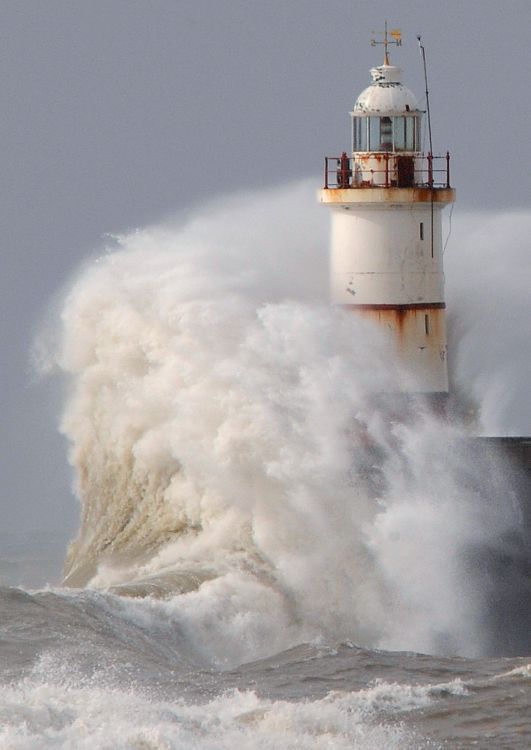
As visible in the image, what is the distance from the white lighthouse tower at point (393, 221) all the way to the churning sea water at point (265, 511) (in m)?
0.44

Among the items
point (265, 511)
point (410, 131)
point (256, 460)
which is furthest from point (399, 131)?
point (265, 511)

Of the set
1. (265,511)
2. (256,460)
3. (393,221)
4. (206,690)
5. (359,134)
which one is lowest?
(206,690)

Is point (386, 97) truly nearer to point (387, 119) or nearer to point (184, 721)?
point (387, 119)

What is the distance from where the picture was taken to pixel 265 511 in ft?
76.2

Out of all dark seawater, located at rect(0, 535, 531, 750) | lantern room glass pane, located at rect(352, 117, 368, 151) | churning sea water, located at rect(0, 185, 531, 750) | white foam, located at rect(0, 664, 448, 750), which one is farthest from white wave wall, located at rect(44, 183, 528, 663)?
white foam, located at rect(0, 664, 448, 750)

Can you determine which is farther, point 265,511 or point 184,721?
point 265,511

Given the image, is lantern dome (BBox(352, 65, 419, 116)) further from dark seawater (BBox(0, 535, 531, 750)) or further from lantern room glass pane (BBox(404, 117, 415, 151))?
dark seawater (BBox(0, 535, 531, 750))

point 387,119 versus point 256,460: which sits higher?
point 387,119

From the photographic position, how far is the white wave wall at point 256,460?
880 inches

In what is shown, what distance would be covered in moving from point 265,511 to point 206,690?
21.9 ft

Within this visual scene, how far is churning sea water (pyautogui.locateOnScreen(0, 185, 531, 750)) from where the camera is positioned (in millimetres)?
17562

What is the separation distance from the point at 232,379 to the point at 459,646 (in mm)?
4485

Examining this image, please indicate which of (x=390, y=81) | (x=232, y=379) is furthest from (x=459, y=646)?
(x=390, y=81)

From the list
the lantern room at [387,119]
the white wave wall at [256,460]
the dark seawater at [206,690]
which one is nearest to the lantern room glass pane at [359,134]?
the lantern room at [387,119]
